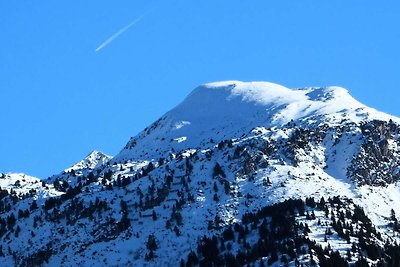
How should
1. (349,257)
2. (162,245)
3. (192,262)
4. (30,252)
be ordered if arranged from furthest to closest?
(30,252), (162,245), (192,262), (349,257)

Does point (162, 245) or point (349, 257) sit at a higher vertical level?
point (162, 245)

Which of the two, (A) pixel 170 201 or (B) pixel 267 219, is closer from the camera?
(B) pixel 267 219

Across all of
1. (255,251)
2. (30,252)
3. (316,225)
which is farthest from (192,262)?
(30,252)

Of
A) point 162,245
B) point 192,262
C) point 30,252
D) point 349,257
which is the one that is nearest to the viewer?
point 349,257

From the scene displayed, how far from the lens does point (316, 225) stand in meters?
174

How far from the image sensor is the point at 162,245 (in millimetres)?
180000

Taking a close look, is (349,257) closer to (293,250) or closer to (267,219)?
(293,250)

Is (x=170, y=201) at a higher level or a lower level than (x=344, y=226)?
higher

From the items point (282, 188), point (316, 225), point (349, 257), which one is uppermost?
point (282, 188)

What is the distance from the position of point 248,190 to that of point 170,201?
18.1 metres

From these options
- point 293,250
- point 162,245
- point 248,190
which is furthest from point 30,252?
point 293,250

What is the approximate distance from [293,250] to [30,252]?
63.6 meters

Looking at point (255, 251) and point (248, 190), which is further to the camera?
point (248, 190)

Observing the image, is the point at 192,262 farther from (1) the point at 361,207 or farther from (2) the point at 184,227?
(1) the point at 361,207
